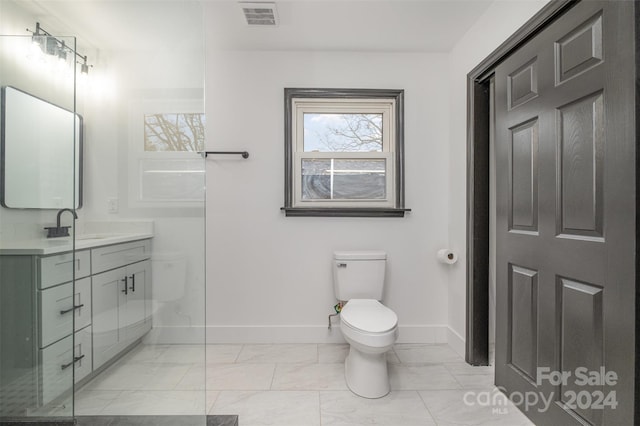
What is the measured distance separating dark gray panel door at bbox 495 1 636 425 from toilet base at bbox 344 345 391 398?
2.25 feet

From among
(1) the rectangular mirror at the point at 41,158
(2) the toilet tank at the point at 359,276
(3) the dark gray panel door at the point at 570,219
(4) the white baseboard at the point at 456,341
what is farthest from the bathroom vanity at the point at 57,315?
(4) the white baseboard at the point at 456,341

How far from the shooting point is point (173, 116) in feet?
4.91

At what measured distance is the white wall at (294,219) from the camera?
2410 millimetres

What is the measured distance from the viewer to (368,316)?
1.83m

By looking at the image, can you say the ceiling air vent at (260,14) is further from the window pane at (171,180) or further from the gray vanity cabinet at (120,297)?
the gray vanity cabinet at (120,297)

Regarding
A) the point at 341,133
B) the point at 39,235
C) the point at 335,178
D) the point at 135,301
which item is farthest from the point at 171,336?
the point at 341,133

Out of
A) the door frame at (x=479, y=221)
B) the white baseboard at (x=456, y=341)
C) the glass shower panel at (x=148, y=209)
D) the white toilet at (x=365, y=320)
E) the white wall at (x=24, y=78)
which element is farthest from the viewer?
the white baseboard at (x=456, y=341)

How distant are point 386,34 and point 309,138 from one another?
3.08ft

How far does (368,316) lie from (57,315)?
5.13ft

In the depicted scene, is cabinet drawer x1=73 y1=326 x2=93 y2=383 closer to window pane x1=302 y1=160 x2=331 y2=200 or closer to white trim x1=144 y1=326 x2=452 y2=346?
white trim x1=144 y1=326 x2=452 y2=346

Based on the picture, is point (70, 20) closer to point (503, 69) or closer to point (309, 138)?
point (309, 138)

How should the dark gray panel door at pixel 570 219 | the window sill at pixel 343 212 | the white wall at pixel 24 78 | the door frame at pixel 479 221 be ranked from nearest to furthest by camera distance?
1. the dark gray panel door at pixel 570 219
2. the white wall at pixel 24 78
3. the door frame at pixel 479 221
4. the window sill at pixel 343 212

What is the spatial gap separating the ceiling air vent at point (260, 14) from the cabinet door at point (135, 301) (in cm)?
162

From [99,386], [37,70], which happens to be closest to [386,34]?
[37,70]
